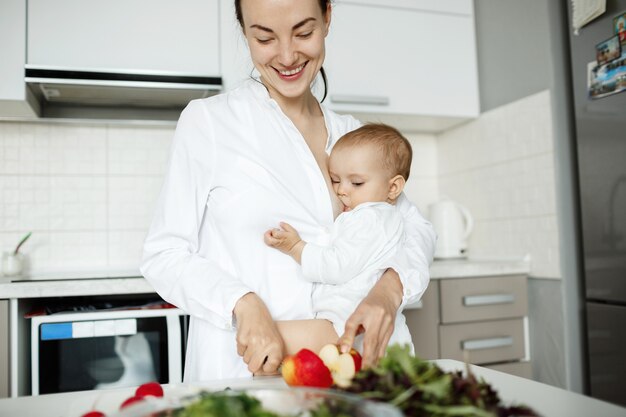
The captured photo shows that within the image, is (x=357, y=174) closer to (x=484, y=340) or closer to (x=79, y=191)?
(x=484, y=340)

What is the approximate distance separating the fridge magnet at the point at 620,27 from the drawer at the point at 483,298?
3.01ft

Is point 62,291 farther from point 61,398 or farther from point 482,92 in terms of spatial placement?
point 482,92

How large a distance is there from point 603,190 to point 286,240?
4.03 feet

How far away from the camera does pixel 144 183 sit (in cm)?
233

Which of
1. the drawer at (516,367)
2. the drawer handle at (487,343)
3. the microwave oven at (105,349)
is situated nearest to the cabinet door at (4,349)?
the microwave oven at (105,349)

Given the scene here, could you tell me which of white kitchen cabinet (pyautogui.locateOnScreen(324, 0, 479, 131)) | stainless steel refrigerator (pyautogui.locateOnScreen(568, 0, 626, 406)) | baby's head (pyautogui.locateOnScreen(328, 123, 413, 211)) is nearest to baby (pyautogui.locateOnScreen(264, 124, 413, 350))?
baby's head (pyautogui.locateOnScreen(328, 123, 413, 211))

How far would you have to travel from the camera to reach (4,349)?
5.41 ft

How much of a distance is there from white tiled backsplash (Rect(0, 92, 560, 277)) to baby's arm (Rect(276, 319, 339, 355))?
1.36 meters

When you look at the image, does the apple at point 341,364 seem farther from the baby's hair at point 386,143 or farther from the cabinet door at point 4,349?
the cabinet door at point 4,349

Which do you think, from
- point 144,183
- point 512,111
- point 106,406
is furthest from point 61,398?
point 512,111

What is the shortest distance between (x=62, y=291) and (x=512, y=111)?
178cm

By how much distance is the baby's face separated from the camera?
1091mm

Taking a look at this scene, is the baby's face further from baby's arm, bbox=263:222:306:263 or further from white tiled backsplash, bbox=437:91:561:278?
white tiled backsplash, bbox=437:91:561:278


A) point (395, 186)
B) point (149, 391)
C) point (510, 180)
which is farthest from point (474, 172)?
point (149, 391)
